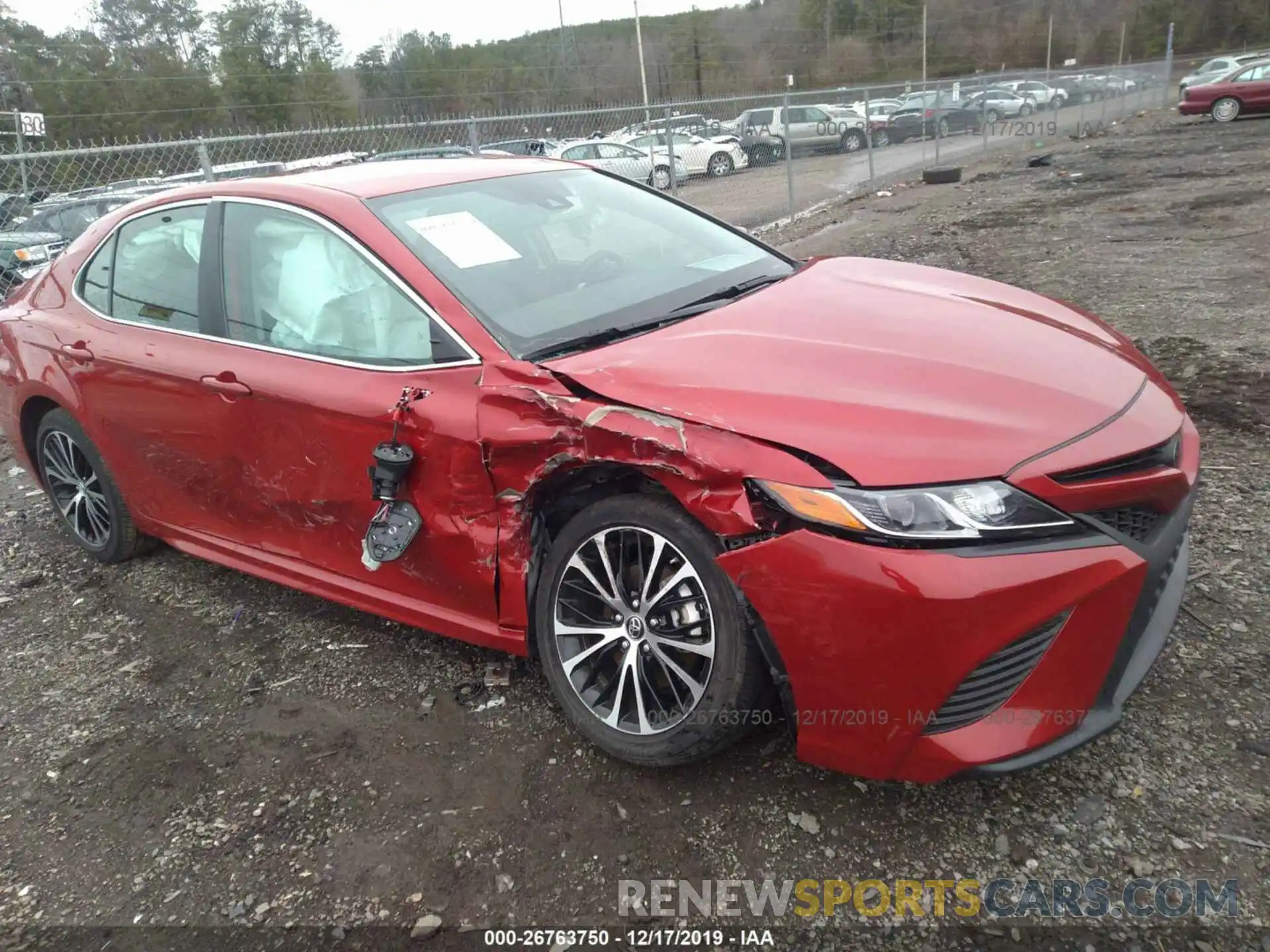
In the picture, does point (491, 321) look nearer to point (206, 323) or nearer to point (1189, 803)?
point (206, 323)

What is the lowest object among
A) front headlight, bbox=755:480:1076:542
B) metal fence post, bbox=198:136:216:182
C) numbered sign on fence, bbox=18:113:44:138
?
front headlight, bbox=755:480:1076:542

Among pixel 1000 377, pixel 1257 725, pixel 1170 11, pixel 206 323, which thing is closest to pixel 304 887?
pixel 206 323

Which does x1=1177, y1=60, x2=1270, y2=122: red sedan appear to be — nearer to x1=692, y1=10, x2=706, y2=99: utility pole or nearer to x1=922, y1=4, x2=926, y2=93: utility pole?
x1=922, y1=4, x2=926, y2=93: utility pole

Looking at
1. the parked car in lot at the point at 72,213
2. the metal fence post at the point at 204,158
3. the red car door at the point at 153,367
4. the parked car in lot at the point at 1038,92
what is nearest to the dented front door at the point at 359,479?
the red car door at the point at 153,367

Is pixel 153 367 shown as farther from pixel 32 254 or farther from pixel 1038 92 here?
pixel 1038 92

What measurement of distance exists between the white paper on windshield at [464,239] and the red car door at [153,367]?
89 centimetres

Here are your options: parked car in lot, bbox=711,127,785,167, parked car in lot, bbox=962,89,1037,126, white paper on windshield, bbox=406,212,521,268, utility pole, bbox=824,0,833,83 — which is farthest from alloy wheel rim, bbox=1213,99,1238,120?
utility pole, bbox=824,0,833,83

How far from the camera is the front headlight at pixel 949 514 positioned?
191 centimetres

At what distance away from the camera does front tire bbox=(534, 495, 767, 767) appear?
2.16 m

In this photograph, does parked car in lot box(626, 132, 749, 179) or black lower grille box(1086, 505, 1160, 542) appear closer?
black lower grille box(1086, 505, 1160, 542)

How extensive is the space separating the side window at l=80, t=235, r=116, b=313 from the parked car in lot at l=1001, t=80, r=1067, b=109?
2827cm

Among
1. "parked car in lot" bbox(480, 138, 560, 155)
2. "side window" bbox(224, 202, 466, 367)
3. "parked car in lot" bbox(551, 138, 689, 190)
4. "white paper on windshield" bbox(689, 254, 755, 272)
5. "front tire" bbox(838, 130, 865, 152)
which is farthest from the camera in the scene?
"front tire" bbox(838, 130, 865, 152)

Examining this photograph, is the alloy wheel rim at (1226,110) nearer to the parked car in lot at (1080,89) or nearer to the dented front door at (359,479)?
the parked car in lot at (1080,89)

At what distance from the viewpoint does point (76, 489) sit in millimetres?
4109
